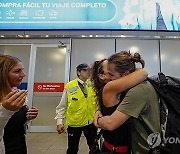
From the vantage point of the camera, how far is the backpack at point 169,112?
956mm

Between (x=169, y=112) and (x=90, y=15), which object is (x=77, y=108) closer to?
(x=169, y=112)

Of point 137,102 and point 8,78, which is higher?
point 8,78

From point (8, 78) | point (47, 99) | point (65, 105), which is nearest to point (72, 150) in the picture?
point (65, 105)

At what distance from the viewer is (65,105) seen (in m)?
2.81

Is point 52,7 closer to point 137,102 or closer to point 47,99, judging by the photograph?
point 47,99

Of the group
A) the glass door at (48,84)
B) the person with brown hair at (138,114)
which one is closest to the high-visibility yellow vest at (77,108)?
the person with brown hair at (138,114)

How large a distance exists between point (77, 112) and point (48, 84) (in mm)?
2807

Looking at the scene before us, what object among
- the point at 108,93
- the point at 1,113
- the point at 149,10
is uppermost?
the point at 149,10

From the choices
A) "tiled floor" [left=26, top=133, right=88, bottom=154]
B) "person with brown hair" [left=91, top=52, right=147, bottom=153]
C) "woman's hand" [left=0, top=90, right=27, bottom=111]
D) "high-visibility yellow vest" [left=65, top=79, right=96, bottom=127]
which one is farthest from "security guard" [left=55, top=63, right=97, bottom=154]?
"woman's hand" [left=0, top=90, right=27, bottom=111]

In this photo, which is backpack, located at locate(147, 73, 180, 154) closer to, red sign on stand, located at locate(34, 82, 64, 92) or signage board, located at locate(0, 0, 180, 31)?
signage board, located at locate(0, 0, 180, 31)

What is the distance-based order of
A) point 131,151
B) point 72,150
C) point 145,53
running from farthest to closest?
1. point 145,53
2. point 72,150
3. point 131,151

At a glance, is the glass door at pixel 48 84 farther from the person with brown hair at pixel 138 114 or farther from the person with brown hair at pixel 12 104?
the person with brown hair at pixel 138 114

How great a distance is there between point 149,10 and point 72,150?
381 centimetres

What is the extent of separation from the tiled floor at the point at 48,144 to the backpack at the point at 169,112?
2.82 metres
